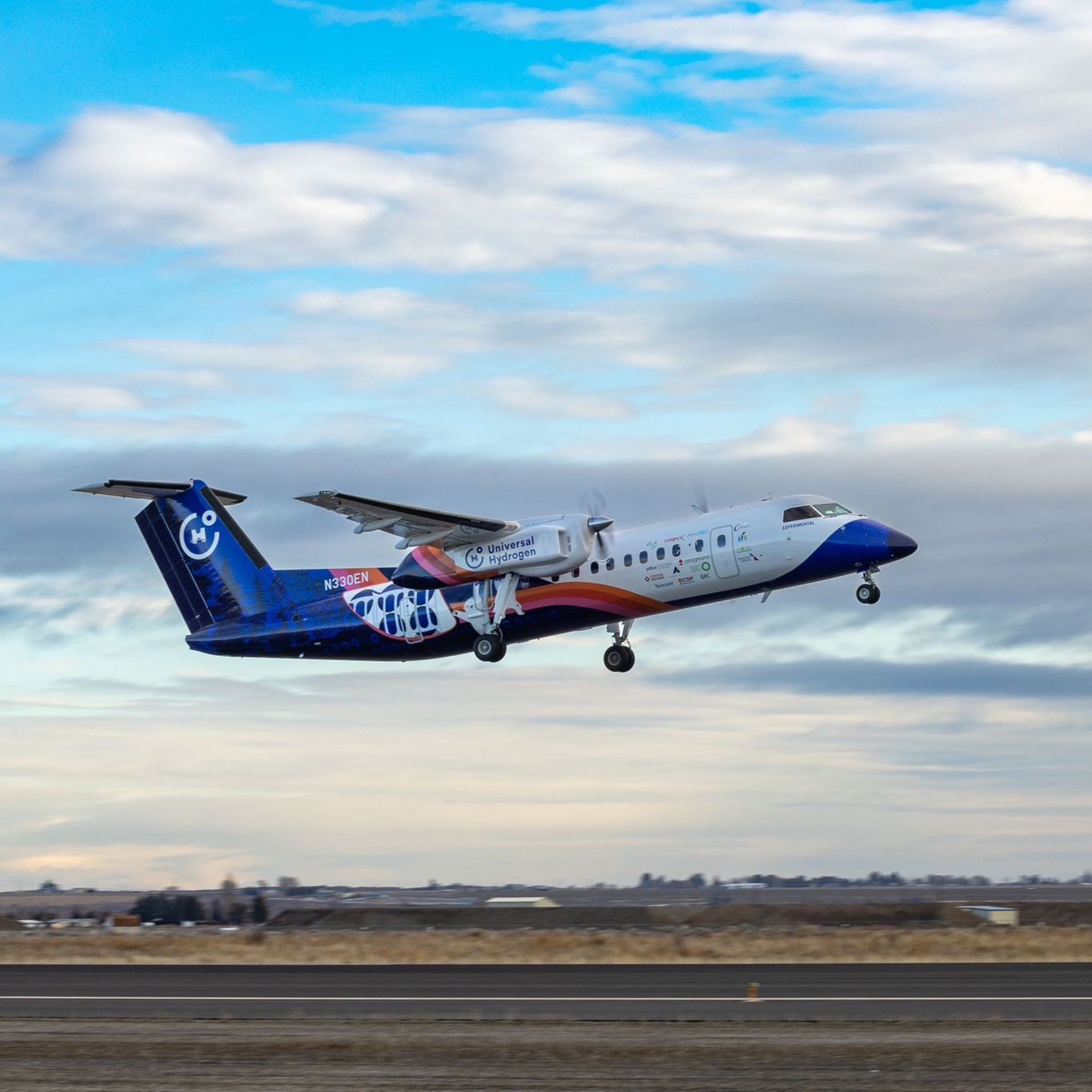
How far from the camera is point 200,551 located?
152 feet

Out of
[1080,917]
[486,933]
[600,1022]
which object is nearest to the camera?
[600,1022]

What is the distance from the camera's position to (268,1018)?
24.0 m

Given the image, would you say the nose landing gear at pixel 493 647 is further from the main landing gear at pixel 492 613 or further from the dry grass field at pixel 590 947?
the dry grass field at pixel 590 947

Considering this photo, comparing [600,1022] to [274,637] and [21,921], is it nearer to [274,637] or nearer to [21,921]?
[274,637]

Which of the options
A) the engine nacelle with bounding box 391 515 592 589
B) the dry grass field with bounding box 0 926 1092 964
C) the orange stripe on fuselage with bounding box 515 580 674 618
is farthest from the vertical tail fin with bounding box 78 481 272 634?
the dry grass field with bounding box 0 926 1092 964

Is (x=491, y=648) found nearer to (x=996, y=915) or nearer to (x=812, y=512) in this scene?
(x=812, y=512)

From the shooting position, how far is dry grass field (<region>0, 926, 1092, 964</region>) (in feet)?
129

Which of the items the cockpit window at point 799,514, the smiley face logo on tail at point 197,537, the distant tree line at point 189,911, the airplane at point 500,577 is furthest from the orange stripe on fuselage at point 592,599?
the distant tree line at point 189,911

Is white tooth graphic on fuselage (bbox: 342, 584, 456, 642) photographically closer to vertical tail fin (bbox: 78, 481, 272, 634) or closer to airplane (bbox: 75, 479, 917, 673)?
airplane (bbox: 75, 479, 917, 673)

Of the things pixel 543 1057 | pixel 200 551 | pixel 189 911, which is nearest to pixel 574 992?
pixel 543 1057

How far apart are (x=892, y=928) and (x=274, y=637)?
2499 centimetres

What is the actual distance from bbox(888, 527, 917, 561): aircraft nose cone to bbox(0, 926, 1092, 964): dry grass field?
994cm

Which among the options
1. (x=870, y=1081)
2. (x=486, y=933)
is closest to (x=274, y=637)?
(x=486, y=933)

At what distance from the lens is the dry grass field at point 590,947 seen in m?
39.4
